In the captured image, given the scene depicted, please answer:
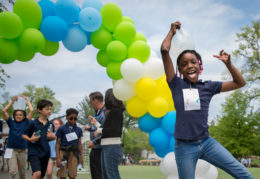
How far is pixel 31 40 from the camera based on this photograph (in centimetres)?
486

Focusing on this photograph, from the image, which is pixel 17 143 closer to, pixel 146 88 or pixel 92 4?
pixel 146 88

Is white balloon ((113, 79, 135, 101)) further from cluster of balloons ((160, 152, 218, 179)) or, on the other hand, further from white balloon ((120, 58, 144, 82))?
cluster of balloons ((160, 152, 218, 179))

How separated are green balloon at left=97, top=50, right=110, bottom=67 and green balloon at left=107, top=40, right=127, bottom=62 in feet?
1.12

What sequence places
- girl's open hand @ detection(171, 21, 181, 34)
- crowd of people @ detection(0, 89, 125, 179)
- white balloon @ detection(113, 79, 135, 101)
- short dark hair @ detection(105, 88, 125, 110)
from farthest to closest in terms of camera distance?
white balloon @ detection(113, 79, 135, 101), short dark hair @ detection(105, 88, 125, 110), crowd of people @ detection(0, 89, 125, 179), girl's open hand @ detection(171, 21, 181, 34)

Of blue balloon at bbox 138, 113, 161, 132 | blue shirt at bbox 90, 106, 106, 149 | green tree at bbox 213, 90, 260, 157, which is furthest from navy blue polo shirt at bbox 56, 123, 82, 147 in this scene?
green tree at bbox 213, 90, 260, 157

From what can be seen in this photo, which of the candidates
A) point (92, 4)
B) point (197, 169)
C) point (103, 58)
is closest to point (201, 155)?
point (197, 169)

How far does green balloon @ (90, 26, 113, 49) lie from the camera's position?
5539mm

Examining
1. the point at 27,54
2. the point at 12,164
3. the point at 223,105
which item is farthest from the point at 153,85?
the point at 223,105

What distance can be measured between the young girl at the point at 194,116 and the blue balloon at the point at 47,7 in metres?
3.25

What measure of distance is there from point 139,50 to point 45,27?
1.84 metres

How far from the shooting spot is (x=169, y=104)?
5.73 meters

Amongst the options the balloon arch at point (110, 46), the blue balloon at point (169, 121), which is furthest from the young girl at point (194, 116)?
the blue balloon at point (169, 121)

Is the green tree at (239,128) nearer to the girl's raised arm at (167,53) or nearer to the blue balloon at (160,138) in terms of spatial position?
the blue balloon at (160,138)

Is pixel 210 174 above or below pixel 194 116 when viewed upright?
below
